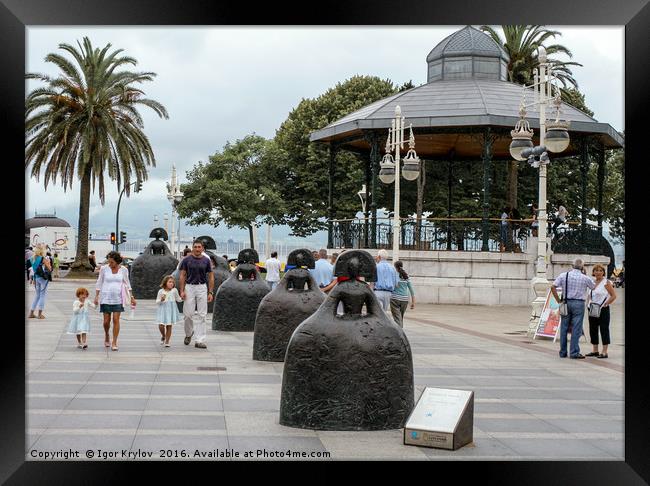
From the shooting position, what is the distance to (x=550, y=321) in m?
18.3

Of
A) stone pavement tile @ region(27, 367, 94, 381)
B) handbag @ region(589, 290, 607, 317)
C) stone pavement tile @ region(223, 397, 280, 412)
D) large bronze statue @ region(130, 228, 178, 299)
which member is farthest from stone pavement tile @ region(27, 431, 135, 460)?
large bronze statue @ region(130, 228, 178, 299)

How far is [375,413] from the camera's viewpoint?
27.0 ft

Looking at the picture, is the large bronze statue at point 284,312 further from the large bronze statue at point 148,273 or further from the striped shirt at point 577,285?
the large bronze statue at point 148,273

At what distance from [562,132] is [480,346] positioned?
183 inches

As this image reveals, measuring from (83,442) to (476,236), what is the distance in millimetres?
26873

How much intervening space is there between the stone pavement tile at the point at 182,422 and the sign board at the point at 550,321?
1086 cm

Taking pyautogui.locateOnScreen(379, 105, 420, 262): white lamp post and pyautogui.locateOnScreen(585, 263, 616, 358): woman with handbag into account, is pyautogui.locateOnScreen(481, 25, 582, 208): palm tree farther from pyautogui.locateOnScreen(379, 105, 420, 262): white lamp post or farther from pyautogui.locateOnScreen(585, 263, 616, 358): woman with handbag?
pyautogui.locateOnScreen(585, 263, 616, 358): woman with handbag

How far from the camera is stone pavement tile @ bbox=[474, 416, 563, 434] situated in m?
8.60

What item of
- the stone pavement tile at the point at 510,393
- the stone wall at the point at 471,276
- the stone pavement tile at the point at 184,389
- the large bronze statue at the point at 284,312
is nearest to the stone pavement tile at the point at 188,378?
the stone pavement tile at the point at 184,389

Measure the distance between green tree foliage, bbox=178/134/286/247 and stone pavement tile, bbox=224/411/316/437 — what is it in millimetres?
46668

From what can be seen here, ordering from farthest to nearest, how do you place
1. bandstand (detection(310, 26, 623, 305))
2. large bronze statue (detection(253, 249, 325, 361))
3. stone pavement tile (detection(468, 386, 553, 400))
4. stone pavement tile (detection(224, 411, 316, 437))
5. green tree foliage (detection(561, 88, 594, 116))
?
green tree foliage (detection(561, 88, 594, 116))
bandstand (detection(310, 26, 623, 305))
large bronze statue (detection(253, 249, 325, 361))
stone pavement tile (detection(468, 386, 553, 400))
stone pavement tile (detection(224, 411, 316, 437))

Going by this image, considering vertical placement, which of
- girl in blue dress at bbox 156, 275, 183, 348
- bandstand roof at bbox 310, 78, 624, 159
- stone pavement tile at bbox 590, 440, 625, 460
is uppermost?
bandstand roof at bbox 310, 78, 624, 159
